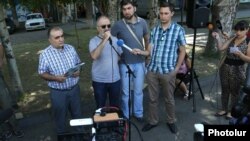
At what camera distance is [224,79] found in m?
5.33

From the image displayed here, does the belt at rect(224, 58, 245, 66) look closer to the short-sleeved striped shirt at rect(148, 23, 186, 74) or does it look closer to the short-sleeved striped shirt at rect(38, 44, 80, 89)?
the short-sleeved striped shirt at rect(148, 23, 186, 74)

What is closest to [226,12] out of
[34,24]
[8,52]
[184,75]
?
[184,75]

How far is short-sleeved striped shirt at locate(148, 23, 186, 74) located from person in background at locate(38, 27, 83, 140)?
1245 millimetres

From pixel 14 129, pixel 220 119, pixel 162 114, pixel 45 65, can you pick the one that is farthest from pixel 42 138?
pixel 220 119

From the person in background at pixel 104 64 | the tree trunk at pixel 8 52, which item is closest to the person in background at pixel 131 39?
the person in background at pixel 104 64

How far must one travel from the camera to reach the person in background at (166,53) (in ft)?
15.1

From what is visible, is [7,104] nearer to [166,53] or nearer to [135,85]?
[135,85]

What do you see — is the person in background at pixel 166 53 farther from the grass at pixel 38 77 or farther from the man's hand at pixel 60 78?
the grass at pixel 38 77

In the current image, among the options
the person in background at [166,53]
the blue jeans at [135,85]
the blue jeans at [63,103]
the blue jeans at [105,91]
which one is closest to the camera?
the blue jeans at [63,103]

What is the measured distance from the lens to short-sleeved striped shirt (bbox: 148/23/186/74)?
15.1ft

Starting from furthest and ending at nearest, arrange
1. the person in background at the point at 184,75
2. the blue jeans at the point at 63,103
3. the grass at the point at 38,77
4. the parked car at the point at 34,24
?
1. the parked car at the point at 34,24
2. the person in background at the point at 184,75
3. the grass at the point at 38,77
4. the blue jeans at the point at 63,103

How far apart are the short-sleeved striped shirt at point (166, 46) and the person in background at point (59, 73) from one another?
1245mm

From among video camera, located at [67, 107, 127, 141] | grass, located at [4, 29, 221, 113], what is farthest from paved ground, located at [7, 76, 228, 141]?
video camera, located at [67, 107, 127, 141]

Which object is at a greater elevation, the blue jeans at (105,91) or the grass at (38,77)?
the blue jeans at (105,91)
